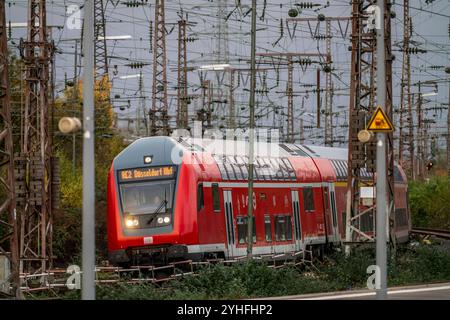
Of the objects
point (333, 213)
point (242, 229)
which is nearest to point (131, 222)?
point (242, 229)

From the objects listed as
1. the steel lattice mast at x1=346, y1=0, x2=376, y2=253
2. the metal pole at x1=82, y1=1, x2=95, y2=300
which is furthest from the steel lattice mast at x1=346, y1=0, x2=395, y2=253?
the metal pole at x1=82, y1=1, x2=95, y2=300

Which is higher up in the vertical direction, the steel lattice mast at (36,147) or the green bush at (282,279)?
the steel lattice mast at (36,147)

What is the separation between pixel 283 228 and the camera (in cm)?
3941

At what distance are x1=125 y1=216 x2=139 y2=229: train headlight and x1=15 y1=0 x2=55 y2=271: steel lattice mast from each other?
4.58 m

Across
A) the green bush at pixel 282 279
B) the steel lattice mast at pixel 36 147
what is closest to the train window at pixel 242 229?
the green bush at pixel 282 279

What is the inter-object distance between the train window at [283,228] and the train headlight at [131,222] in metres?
6.21

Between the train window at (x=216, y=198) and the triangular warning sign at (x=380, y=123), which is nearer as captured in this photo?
the triangular warning sign at (x=380, y=123)

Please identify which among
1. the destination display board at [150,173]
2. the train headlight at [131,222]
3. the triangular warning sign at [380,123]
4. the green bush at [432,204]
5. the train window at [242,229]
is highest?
the triangular warning sign at [380,123]

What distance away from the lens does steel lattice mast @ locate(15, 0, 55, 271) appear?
38031 mm

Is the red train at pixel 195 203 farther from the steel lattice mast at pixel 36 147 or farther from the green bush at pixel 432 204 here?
the green bush at pixel 432 204

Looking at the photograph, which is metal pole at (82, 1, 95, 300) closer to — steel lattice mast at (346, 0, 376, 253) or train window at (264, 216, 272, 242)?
steel lattice mast at (346, 0, 376, 253)

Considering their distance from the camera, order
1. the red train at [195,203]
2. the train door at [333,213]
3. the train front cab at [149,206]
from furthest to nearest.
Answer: the train door at [333,213], the red train at [195,203], the train front cab at [149,206]

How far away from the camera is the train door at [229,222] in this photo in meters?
35.6
